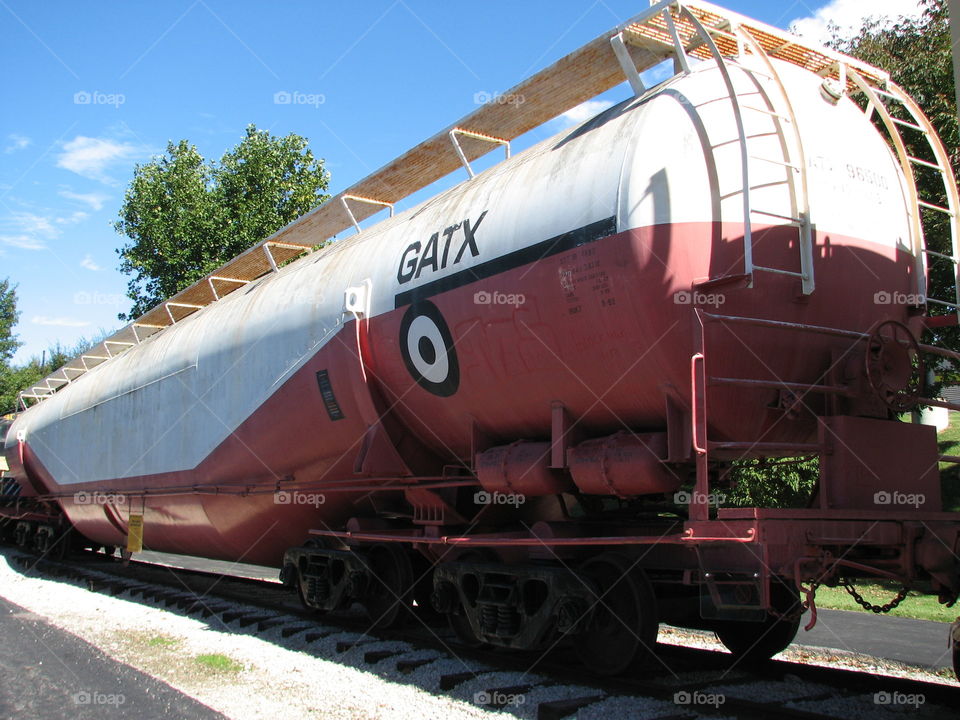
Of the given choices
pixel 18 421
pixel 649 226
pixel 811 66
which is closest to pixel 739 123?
pixel 649 226

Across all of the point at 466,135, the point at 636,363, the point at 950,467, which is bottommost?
the point at 950,467

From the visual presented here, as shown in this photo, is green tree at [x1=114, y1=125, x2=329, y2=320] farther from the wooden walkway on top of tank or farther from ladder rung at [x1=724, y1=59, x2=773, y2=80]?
ladder rung at [x1=724, y1=59, x2=773, y2=80]

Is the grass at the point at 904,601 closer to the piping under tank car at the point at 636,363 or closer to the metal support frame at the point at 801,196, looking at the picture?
the piping under tank car at the point at 636,363

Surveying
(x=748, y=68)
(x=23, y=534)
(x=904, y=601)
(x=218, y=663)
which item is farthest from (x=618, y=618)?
(x=23, y=534)

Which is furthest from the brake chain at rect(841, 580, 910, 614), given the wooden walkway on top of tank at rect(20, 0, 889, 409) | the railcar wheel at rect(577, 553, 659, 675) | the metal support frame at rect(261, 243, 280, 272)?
the metal support frame at rect(261, 243, 280, 272)

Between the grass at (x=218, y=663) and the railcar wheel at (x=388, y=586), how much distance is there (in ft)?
4.80

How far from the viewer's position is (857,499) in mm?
5012

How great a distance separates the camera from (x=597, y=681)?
5.55 m

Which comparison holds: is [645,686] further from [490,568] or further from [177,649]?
[177,649]

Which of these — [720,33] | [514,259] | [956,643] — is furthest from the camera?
[514,259]

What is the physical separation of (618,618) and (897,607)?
6.42m

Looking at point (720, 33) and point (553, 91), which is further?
point (553, 91)

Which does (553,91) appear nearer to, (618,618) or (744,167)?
(744,167)

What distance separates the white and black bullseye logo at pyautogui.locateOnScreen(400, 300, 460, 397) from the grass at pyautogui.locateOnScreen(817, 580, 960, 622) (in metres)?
5.14
